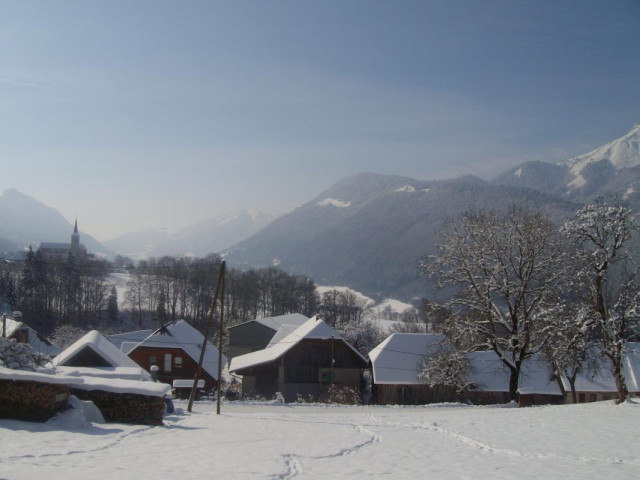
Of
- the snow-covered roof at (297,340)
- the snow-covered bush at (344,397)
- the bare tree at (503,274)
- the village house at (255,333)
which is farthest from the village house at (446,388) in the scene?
the village house at (255,333)

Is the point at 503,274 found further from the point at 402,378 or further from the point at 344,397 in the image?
the point at 402,378

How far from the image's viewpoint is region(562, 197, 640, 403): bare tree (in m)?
26.2

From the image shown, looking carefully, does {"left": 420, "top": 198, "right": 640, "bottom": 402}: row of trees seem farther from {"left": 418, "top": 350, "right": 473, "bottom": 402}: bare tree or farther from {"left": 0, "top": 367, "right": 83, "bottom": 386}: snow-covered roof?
{"left": 0, "top": 367, "right": 83, "bottom": 386}: snow-covered roof

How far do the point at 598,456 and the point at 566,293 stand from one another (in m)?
18.4

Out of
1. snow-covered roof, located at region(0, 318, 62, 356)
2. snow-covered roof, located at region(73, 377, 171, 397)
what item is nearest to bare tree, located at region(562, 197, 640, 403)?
snow-covered roof, located at region(73, 377, 171, 397)

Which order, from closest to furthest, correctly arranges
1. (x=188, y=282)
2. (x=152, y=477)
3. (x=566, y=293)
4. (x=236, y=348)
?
(x=152, y=477), (x=566, y=293), (x=236, y=348), (x=188, y=282)

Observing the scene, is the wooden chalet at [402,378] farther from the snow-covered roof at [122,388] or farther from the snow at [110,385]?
the snow-covered roof at [122,388]

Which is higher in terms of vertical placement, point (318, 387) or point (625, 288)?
point (625, 288)

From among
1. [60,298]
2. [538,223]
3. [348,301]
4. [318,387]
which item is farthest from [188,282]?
[538,223]

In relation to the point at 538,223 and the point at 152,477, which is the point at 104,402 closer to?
the point at 152,477

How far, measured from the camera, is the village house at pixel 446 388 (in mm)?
47969

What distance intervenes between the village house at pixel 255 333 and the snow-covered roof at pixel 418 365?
2427 cm

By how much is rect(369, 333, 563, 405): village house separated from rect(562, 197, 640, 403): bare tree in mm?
20067

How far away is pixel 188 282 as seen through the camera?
5044 inches
